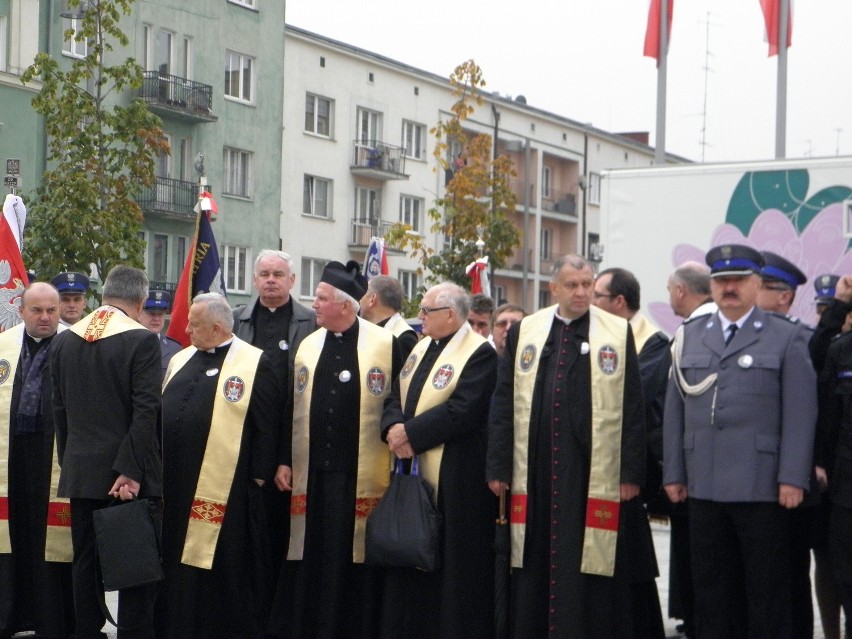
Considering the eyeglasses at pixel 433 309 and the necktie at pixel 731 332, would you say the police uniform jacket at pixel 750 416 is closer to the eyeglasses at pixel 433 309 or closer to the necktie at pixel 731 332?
the necktie at pixel 731 332

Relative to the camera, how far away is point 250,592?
7.89 metres

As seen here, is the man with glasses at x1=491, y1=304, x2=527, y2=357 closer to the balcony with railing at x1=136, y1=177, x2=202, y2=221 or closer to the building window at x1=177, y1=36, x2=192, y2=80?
the balcony with railing at x1=136, y1=177, x2=202, y2=221

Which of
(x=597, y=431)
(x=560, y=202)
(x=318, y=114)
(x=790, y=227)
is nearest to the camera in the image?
(x=597, y=431)

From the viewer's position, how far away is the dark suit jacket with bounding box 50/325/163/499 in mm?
7176

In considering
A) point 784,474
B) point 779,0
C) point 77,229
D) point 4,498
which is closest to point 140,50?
point 77,229

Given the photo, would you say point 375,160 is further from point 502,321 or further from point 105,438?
point 105,438

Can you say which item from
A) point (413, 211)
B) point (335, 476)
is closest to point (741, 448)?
point (335, 476)

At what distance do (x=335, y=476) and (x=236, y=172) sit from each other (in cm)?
3018

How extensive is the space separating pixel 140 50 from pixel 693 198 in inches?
994

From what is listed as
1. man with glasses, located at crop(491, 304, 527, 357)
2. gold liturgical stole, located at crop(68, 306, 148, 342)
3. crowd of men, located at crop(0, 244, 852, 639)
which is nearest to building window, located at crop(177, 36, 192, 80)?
man with glasses, located at crop(491, 304, 527, 357)

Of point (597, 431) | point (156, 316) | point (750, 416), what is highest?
point (156, 316)

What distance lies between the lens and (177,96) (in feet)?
114

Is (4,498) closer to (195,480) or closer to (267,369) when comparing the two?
(195,480)

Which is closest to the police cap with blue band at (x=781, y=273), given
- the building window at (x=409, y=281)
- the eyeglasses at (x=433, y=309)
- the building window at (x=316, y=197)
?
the eyeglasses at (x=433, y=309)
